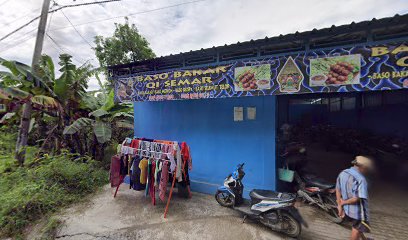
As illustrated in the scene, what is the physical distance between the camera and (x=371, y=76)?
3184 mm

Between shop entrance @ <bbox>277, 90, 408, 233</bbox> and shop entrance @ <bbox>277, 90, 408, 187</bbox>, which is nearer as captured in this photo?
shop entrance @ <bbox>277, 90, 408, 233</bbox>

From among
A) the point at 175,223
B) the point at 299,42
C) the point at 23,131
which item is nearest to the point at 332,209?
the point at 175,223

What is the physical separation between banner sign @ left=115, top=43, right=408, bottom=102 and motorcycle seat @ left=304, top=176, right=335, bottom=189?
6.74 ft

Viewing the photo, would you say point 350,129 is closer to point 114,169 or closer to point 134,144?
point 134,144

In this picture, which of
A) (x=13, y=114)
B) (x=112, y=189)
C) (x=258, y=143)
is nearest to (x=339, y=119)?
(x=258, y=143)

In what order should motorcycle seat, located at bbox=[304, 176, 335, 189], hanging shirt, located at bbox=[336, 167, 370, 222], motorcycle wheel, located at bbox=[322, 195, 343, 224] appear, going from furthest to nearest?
1. motorcycle seat, located at bbox=[304, 176, 335, 189]
2. motorcycle wheel, located at bbox=[322, 195, 343, 224]
3. hanging shirt, located at bbox=[336, 167, 370, 222]

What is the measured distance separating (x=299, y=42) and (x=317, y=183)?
9.77 feet

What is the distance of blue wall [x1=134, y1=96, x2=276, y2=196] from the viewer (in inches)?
179

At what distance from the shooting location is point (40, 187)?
481cm

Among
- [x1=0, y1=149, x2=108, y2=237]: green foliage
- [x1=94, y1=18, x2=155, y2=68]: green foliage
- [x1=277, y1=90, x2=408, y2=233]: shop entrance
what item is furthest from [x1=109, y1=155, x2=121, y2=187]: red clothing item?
[x1=94, y1=18, x2=155, y2=68]: green foliage

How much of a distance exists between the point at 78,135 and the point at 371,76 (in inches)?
330

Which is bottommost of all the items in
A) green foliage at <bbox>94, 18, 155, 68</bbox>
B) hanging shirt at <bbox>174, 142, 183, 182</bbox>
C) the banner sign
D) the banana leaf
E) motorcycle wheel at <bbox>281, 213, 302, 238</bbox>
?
motorcycle wheel at <bbox>281, 213, 302, 238</bbox>

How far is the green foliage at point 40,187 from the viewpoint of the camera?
4090mm

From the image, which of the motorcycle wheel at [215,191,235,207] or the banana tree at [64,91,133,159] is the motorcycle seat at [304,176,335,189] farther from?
the banana tree at [64,91,133,159]
